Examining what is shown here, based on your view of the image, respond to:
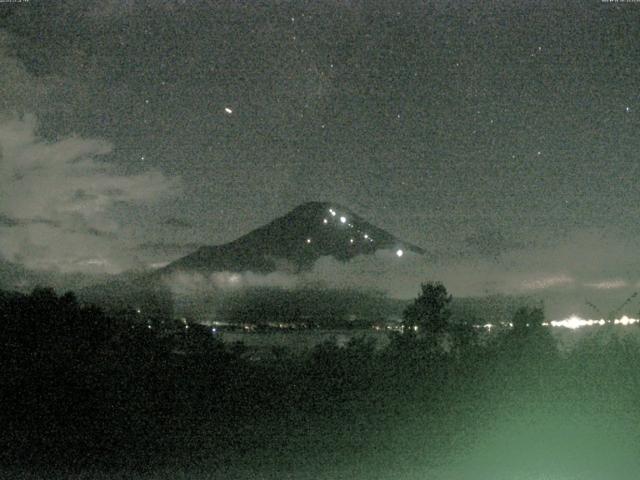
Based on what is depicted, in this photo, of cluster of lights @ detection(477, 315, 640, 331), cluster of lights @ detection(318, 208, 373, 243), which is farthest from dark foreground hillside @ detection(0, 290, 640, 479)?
cluster of lights @ detection(318, 208, 373, 243)

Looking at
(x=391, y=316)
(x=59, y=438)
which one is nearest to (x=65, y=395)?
(x=59, y=438)

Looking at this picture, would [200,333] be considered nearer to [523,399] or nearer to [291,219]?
[523,399]

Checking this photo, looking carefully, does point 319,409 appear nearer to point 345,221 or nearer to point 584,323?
point 584,323

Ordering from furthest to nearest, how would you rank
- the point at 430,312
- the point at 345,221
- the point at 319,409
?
1. the point at 345,221
2. the point at 430,312
3. the point at 319,409

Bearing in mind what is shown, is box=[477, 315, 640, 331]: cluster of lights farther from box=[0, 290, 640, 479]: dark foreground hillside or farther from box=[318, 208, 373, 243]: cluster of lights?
box=[318, 208, 373, 243]: cluster of lights

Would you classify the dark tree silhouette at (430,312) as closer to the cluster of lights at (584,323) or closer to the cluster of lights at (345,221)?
the cluster of lights at (584,323)

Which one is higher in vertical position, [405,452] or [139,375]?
[139,375]

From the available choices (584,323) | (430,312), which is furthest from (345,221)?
(584,323)

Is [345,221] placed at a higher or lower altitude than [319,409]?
higher

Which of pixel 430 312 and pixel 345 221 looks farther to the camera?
pixel 345 221
